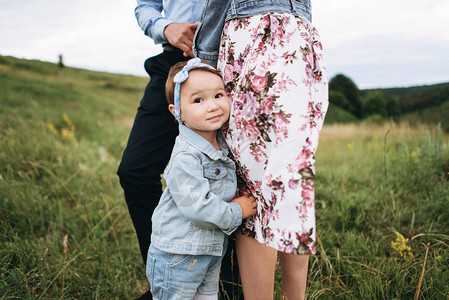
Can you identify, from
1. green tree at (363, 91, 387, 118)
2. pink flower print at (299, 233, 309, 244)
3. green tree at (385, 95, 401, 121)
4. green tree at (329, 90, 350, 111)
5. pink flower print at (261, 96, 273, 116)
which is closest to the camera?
pink flower print at (299, 233, 309, 244)

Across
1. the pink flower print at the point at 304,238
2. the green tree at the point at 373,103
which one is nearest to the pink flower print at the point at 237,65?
the pink flower print at the point at 304,238

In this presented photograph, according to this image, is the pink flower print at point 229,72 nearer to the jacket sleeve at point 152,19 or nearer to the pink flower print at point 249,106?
the pink flower print at point 249,106

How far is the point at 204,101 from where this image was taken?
147 cm

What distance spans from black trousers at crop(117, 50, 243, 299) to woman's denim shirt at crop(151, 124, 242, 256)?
14.8 inches

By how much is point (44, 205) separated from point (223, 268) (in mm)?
2107

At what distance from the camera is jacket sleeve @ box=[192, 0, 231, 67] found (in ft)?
4.79

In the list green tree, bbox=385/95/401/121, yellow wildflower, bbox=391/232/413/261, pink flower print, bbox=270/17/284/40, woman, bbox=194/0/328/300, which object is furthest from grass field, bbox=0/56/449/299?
green tree, bbox=385/95/401/121

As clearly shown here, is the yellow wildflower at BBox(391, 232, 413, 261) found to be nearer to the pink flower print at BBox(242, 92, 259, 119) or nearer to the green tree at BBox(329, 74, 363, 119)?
the pink flower print at BBox(242, 92, 259, 119)

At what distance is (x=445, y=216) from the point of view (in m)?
2.44

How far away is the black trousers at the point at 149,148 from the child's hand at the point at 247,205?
54 centimetres

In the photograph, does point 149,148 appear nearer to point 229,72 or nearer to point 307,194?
point 229,72

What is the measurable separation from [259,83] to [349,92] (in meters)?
42.1

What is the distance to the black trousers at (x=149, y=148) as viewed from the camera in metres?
1.82

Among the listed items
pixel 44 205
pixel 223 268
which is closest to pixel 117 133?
pixel 44 205
